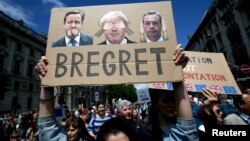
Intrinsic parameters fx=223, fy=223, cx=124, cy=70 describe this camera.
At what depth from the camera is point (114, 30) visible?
6.93ft

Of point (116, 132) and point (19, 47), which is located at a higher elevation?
point (19, 47)

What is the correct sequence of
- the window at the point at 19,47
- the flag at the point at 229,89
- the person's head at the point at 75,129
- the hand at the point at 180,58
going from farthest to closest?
the window at the point at 19,47 → the flag at the point at 229,89 → the person's head at the point at 75,129 → the hand at the point at 180,58

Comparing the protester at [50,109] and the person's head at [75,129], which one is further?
the person's head at [75,129]

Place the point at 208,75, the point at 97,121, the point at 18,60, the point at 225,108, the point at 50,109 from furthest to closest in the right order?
the point at 18,60
the point at 97,121
the point at 225,108
the point at 208,75
the point at 50,109

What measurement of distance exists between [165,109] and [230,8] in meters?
27.4

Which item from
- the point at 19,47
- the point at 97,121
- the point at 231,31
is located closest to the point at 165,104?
the point at 97,121

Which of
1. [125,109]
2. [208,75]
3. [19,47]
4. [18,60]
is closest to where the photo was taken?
[208,75]

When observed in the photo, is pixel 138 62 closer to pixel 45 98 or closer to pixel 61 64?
pixel 61 64

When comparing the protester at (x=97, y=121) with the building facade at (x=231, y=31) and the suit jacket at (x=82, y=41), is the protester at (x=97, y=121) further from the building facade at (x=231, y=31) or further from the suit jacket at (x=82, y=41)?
the building facade at (x=231, y=31)

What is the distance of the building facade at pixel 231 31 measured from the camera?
22.9 m

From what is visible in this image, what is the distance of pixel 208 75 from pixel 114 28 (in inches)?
92.8

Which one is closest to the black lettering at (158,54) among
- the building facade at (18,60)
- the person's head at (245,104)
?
the person's head at (245,104)

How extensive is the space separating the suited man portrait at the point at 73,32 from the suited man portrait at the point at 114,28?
14 cm

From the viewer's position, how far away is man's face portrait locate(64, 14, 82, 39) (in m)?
2.10
